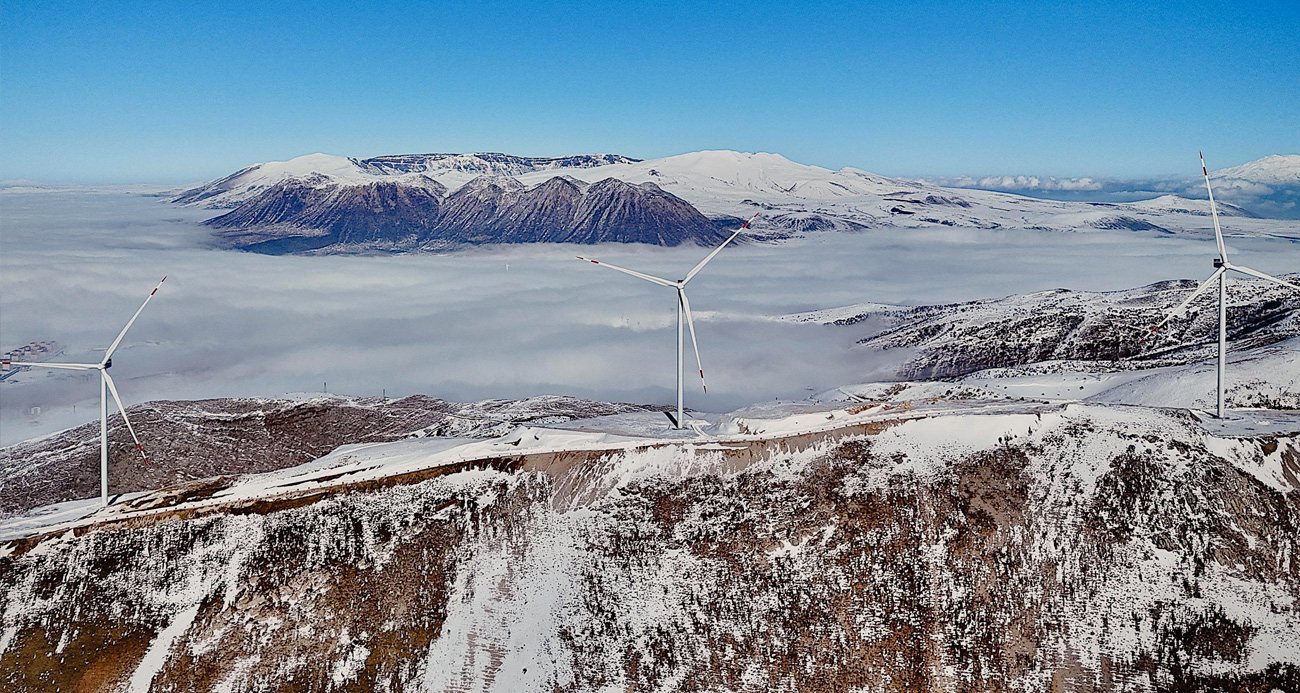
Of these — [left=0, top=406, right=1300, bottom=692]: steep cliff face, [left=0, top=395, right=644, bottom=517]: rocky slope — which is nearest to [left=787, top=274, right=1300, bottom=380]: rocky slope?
[left=0, top=406, right=1300, bottom=692]: steep cliff face

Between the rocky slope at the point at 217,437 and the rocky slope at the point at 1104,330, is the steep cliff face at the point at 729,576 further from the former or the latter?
the rocky slope at the point at 1104,330

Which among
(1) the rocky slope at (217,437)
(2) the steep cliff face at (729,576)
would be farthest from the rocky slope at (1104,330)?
(1) the rocky slope at (217,437)

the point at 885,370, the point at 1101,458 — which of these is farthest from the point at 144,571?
the point at 885,370

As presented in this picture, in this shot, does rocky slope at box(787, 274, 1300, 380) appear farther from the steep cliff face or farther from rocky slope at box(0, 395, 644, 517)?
rocky slope at box(0, 395, 644, 517)

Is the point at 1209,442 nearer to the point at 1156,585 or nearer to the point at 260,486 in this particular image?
the point at 1156,585

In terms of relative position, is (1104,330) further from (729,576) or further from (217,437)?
(217,437)

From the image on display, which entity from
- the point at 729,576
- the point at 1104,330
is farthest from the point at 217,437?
the point at 1104,330
